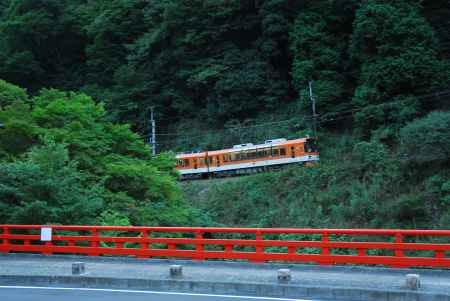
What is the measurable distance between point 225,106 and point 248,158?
25.0 feet

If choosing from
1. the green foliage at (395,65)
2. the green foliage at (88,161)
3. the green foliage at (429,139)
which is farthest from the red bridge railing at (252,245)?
the green foliage at (395,65)

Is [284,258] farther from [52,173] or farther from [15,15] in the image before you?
[15,15]

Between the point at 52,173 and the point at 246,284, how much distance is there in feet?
29.0

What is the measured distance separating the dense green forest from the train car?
1.61 meters

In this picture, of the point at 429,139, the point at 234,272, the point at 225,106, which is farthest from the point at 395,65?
the point at 234,272

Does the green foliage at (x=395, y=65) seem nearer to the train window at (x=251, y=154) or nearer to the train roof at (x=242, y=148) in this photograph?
the train roof at (x=242, y=148)

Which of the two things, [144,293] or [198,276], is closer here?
[144,293]

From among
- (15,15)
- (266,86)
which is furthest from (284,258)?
(15,15)

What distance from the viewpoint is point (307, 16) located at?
44.1 m

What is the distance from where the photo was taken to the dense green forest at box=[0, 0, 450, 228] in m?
21.2

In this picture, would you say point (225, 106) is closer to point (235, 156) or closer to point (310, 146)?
point (235, 156)

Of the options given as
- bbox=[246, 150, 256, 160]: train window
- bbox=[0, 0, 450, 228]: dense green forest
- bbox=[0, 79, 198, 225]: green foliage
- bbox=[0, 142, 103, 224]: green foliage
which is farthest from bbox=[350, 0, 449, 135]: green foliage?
bbox=[0, 142, 103, 224]: green foliage

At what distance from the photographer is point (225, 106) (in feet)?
155

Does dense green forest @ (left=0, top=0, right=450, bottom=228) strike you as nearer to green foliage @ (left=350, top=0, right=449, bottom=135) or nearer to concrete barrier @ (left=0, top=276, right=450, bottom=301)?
green foliage @ (left=350, top=0, right=449, bottom=135)
